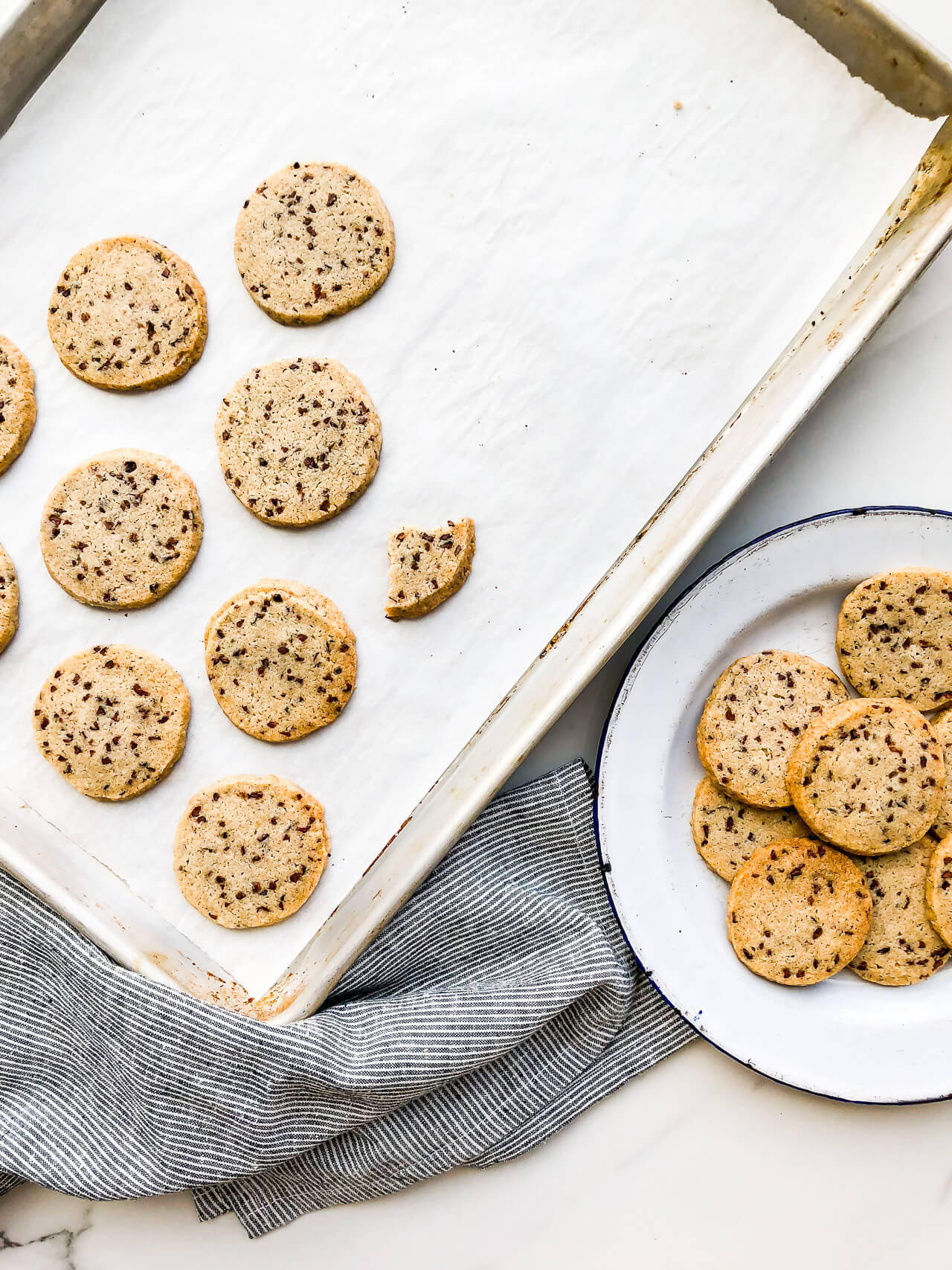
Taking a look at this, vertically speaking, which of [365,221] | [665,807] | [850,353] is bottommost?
[665,807]

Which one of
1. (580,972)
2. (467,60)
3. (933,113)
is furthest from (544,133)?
(580,972)

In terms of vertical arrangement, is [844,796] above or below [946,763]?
below

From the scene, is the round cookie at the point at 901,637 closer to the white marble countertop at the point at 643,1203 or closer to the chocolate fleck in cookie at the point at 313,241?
the white marble countertop at the point at 643,1203

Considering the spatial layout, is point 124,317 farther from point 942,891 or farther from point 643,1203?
point 643,1203

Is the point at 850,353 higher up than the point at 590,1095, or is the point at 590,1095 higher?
the point at 850,353

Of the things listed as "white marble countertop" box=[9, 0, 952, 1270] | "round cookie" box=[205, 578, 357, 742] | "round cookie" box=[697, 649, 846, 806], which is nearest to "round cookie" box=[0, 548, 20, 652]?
"round cookie" box=[205, 578, 357, 742]

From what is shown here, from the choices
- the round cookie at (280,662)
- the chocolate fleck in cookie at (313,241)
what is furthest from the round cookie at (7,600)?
the chocolate fleck in cookie at (313,241)

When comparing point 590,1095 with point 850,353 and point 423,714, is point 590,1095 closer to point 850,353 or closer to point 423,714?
point 423,714


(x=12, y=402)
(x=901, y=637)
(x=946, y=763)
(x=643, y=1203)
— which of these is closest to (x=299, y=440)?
(x=12, y=402)
